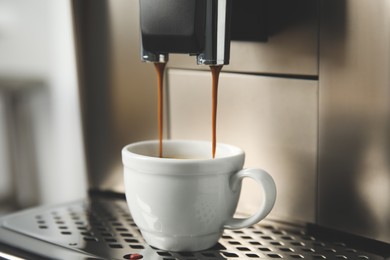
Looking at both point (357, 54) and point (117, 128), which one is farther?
point (117, 128)

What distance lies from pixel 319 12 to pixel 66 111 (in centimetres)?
37

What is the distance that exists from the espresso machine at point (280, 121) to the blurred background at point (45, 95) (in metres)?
0.11

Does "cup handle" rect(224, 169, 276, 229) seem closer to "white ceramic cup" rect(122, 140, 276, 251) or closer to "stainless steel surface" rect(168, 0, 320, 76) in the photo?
"white ceramic cup" rect(122, 140, 276, 251)

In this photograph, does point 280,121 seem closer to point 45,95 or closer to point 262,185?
point 262,185

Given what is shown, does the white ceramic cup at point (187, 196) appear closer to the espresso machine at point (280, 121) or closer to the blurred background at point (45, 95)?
the espresso machine at point (280, 121)

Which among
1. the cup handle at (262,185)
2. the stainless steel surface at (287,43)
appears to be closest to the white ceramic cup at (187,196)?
the cup handle at (262,185)

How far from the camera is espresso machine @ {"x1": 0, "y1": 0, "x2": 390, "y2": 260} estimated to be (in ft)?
1.84

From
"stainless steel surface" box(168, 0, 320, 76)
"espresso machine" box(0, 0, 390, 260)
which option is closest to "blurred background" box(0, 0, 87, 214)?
"espresso machine" box(0, 0, 390, 260)

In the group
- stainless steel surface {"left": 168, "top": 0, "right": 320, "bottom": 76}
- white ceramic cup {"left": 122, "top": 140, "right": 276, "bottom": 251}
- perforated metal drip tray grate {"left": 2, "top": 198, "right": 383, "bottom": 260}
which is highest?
stainless steel surface {"left": 168, "top": 0, "right": 320, "bottom": 76}

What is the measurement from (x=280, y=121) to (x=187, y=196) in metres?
0.14

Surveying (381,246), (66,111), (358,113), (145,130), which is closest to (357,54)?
(358,113)

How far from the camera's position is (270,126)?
658 millimetres

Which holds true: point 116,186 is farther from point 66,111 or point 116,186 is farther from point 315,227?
point 315,227

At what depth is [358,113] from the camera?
1.92ft
